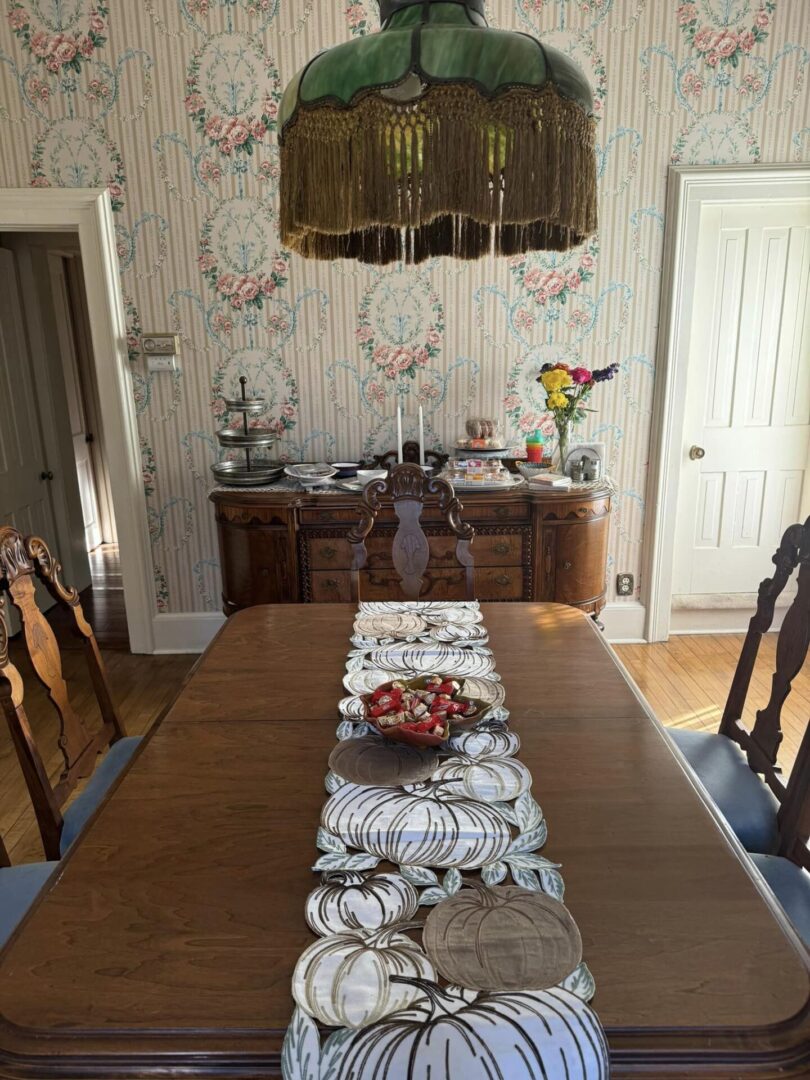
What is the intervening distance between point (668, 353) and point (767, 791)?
229 cm

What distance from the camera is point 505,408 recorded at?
362cm

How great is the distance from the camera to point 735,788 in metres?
1.74

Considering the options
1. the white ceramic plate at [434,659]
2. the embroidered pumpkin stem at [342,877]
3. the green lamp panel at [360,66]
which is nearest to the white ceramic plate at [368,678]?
the white ceramic plate at [434,659]

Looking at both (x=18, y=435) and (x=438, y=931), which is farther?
(x=18, y=435)

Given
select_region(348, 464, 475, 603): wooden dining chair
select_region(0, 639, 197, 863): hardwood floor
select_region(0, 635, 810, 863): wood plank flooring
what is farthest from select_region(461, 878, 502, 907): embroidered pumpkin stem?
select_region(0, 635, 810, 863): wood plank flooring

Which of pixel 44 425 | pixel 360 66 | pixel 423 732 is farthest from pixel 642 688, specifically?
pixel 44 425

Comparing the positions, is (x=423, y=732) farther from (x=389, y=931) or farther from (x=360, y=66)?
(x=360, y=66)

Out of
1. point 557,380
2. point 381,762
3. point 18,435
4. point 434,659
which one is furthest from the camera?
point 18,435

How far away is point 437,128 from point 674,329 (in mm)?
2745

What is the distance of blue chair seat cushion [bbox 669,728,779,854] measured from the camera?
64.4 inches

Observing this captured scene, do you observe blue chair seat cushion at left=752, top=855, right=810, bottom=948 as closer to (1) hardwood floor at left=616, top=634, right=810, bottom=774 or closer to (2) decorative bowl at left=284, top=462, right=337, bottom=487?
(1) hardwood floor at left=616, top=634, right=810, bottom=774

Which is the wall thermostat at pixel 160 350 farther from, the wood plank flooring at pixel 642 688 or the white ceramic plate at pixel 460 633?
the white ceramic plate at pixel 460 633

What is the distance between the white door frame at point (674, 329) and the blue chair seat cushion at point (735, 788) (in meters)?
1.88

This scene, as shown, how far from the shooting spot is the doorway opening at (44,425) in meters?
4.11
